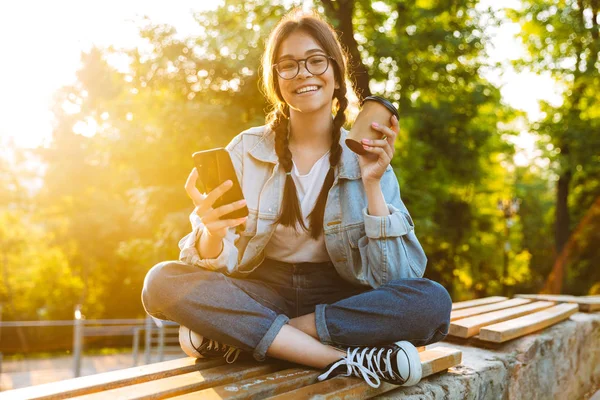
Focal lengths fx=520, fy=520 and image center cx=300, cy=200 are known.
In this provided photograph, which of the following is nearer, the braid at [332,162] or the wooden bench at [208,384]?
the wooden bench at [208,384]

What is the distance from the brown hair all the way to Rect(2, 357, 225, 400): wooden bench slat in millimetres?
698

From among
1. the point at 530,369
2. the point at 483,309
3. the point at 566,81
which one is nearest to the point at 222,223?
the point at 530,369

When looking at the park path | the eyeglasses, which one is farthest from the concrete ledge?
the park path

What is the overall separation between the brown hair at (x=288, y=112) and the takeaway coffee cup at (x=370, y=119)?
0.34m

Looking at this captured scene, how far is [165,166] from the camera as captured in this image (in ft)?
32.8

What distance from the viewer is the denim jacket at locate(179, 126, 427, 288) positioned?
210 centimetres

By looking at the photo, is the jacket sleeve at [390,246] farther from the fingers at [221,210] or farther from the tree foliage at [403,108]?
the tree foliage at [403,108]

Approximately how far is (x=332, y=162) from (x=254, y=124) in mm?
6420

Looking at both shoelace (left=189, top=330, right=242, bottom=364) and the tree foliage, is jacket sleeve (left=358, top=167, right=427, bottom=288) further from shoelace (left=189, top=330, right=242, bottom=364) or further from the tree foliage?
the tree foliage

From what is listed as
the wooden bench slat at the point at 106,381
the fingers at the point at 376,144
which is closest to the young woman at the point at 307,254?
the fingers at the point at 376,144

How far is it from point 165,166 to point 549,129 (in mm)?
9904

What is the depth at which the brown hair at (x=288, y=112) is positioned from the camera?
227 cm

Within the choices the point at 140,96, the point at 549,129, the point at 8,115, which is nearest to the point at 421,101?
the point at 549,129

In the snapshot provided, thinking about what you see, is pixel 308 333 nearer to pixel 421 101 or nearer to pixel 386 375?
pixel 386 375
